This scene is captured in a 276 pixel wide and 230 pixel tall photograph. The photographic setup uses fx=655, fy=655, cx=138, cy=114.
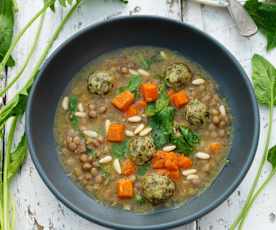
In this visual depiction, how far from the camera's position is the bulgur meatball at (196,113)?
14.3ft

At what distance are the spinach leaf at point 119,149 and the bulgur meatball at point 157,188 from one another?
26cm

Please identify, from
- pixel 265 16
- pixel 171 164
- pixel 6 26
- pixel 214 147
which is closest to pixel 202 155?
pixel 214 147

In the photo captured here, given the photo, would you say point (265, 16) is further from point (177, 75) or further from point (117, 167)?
point (117, 167)

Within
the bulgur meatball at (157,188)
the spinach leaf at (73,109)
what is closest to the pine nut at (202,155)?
the bulgur meatball at (157,188)

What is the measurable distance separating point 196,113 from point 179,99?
18cm

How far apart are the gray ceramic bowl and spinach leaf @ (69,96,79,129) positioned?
0.34 feet

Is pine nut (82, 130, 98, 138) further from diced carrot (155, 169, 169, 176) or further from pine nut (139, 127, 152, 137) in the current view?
diced carrot (155, 169, 169, 176)

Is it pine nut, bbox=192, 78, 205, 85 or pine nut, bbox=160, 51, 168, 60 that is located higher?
pine nut, bbox=160, 51, 168, 60

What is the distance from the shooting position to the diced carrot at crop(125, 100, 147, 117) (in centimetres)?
447

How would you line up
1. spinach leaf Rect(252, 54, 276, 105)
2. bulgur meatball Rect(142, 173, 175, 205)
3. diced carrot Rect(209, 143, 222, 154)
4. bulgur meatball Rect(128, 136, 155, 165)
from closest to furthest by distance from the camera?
1. bulgur meatball Rect(142, 173, 175, 205)
2. bulgur meatball Rect(128, 136, 155, 165)
3. diced carrot Rect(209, 143, 222, 154)
4. spinach leaf Rect(252, 54, 276, 105)

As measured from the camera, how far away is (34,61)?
15.5 feet

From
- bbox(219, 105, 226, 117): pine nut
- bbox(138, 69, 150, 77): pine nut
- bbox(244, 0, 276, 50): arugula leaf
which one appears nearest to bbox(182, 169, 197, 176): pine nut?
bbox(219, 105, 226, 117): pine nut

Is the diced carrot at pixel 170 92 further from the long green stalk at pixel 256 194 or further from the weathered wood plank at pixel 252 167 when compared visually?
the long green stalk at pixel 256 194

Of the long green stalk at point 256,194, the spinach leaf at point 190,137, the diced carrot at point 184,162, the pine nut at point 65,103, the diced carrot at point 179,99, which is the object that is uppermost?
the pine nut at point 65,103
